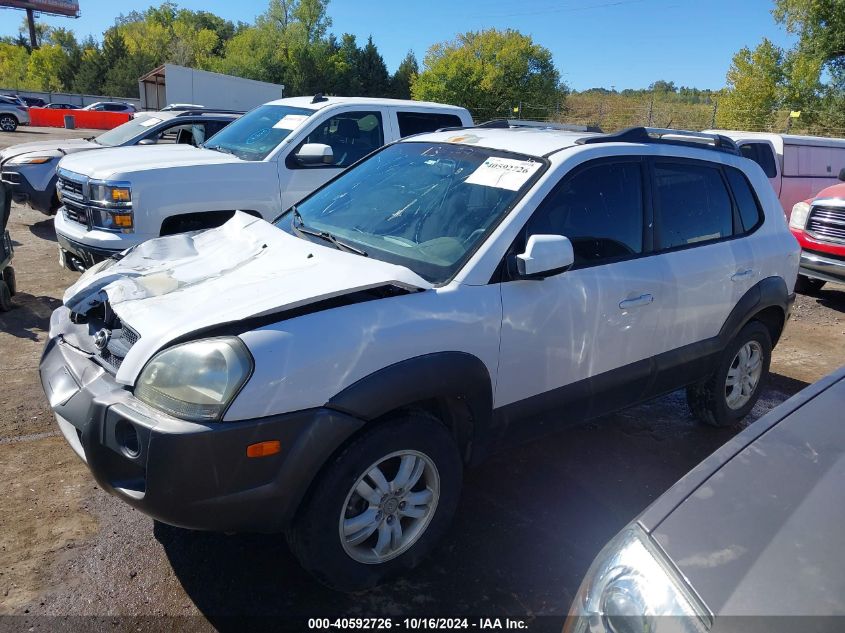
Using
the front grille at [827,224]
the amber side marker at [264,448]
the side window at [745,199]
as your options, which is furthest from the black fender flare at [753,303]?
the front grille at [827,224]

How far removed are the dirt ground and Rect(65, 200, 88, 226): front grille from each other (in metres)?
1.97

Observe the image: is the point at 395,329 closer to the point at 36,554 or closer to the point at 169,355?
the point at 169,355

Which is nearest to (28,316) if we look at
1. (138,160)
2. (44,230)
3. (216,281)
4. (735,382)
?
(138,160)

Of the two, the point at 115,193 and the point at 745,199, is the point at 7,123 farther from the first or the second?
the point at 745,199

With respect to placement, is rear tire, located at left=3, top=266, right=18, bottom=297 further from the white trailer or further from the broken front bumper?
the white trailer

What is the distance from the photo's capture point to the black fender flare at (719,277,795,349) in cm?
404

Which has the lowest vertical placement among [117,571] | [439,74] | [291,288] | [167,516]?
[117,571]

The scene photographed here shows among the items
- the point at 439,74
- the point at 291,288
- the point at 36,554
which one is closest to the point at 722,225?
the point at 291,288

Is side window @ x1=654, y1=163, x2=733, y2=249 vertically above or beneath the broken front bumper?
above

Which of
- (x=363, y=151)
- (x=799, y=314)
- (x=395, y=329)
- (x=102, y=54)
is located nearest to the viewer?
(x=395, y=329)

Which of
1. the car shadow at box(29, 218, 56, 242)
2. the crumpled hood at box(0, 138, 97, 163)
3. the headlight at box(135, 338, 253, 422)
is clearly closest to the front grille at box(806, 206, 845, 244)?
the headlight at box(135, 338, 253, 422)

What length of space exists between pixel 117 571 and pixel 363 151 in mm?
5104

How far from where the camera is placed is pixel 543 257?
9.11 feet

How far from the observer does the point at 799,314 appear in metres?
7.87
